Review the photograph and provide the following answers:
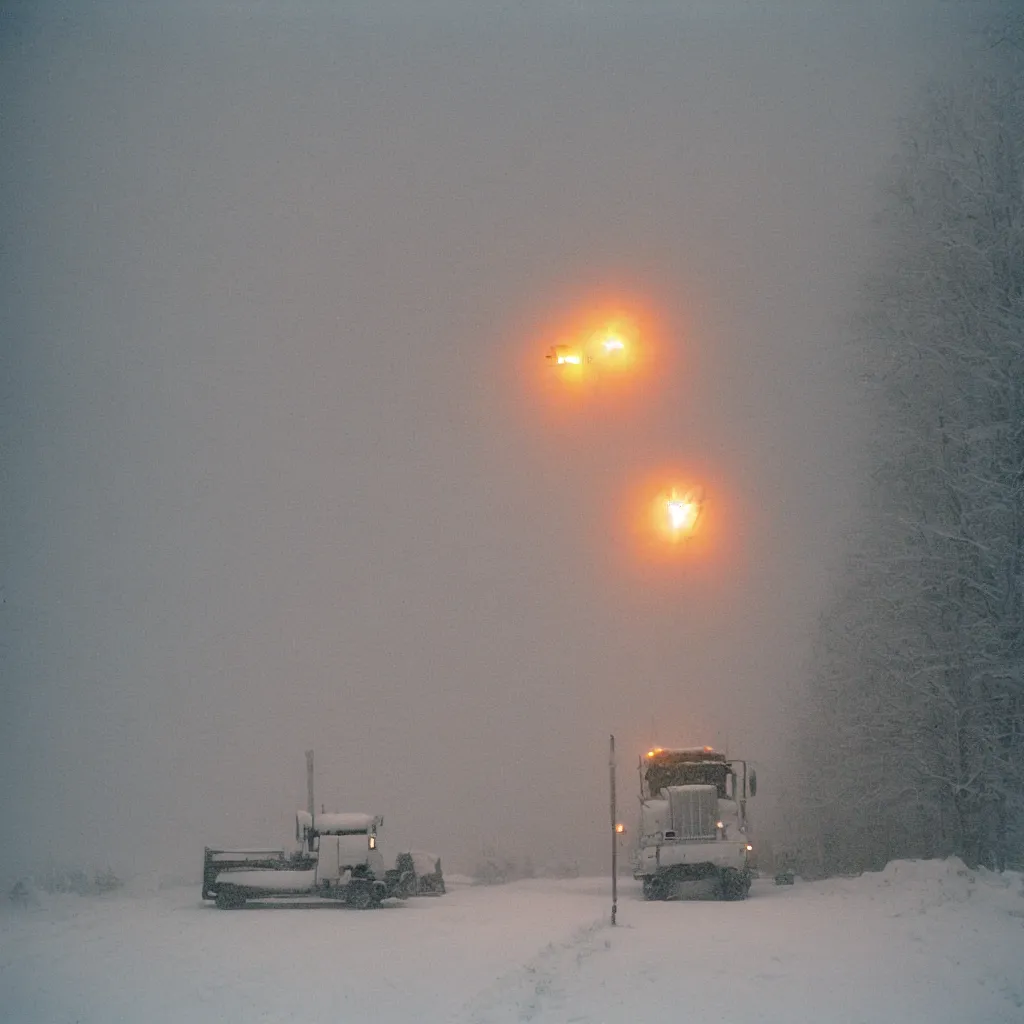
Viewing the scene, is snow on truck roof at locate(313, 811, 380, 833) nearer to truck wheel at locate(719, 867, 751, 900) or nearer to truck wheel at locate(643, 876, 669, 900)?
truck wheel at locate(643, 876, 669, 900)

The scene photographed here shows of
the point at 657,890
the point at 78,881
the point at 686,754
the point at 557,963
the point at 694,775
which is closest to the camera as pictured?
the point at 557,963

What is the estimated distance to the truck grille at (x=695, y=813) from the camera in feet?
107

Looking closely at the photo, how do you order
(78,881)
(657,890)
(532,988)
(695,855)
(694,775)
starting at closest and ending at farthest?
(532,988) → (695,855) → (657,890) → (694,775) → (78,881)

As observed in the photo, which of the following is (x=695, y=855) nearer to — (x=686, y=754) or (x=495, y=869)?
(x=686, y=754)

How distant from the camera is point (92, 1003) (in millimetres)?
13273

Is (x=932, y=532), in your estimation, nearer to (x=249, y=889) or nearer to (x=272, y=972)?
(x=272, y=972)

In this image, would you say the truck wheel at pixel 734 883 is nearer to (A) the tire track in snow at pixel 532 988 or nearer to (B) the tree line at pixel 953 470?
(B) the tree line at pixel 953 470

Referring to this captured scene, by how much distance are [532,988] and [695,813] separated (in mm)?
19516

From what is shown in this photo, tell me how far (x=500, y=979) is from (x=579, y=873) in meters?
32.2

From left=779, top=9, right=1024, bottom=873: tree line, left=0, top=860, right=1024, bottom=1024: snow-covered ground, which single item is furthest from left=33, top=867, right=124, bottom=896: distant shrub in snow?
left=779, top=9, right=1024, bottom=873: tree line

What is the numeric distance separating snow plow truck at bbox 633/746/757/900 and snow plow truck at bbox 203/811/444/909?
6.48 meters

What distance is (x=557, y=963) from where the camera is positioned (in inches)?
630

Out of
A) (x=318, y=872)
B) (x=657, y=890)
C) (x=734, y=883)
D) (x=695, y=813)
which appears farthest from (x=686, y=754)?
(x=318, y=872)

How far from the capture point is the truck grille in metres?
32.5
